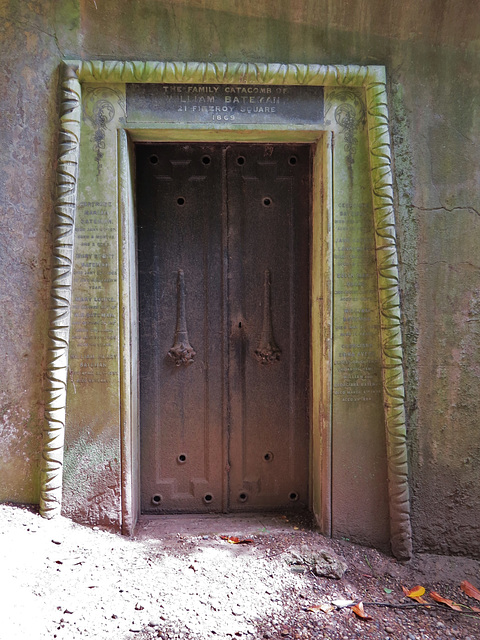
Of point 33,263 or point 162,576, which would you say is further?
point 33,263

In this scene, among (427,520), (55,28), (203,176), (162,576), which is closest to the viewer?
(162,576)

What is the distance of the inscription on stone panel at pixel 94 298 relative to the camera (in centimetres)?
286

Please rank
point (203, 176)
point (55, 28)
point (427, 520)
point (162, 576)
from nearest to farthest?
point (162, 576)
point (55, 28)
point (427, 520)
point (203, 176)

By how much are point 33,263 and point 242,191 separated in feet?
4.67

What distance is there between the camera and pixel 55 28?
2.77 metres

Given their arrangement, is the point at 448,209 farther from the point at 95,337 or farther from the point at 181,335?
the point at 95,337

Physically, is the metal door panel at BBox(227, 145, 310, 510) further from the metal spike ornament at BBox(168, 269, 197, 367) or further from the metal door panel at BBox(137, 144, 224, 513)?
the metal spike ornament at BBox(168, 269, 197, 367)

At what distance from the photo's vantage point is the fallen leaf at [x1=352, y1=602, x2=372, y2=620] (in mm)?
2417

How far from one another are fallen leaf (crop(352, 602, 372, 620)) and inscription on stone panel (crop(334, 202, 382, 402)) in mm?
1101

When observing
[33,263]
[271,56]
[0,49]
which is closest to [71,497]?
[33,263]

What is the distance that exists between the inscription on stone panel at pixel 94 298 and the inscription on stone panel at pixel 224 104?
2.10ft

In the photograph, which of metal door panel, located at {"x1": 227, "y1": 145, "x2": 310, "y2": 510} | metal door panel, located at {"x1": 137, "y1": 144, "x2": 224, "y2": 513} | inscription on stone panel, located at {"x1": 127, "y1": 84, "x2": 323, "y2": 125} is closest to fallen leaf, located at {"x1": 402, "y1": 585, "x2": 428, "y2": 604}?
metal door panel, located at {"x1": 227, "y1": 145, "x2": 310, "y2": 510}

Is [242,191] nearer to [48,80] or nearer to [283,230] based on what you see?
[283,230]

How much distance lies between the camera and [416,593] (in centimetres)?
269
